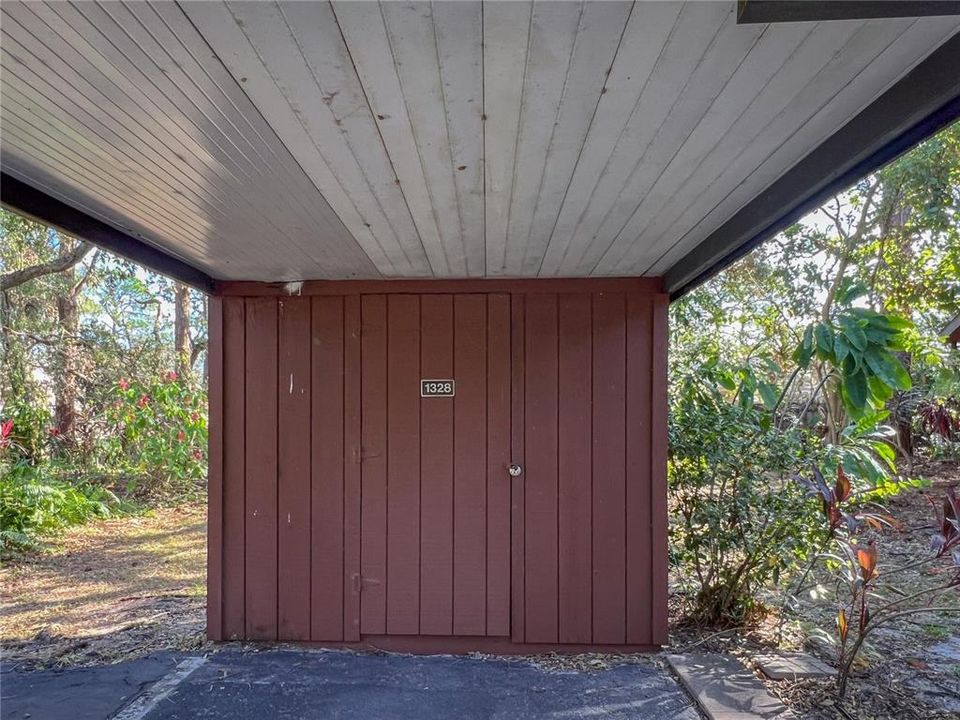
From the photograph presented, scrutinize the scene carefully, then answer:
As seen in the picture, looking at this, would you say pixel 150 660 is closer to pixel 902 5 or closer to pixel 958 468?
pixel 902 5

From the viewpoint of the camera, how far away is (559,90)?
54.8 inches

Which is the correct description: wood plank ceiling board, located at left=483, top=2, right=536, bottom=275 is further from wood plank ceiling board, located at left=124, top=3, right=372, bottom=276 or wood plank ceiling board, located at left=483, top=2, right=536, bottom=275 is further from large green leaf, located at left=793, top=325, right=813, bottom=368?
large green leaf, located at left=793, top=325, right=813, bottom=368

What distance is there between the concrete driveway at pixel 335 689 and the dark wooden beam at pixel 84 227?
6.41 feet

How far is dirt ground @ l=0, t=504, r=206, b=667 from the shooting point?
3.38 meters

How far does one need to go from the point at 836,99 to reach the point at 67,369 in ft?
26.8

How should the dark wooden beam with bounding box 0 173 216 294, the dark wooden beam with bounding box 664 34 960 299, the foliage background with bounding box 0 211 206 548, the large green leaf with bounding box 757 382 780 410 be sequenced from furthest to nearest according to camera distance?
1. the foliage background with bounding box 0 211 206 548
2. the large green leaf with bounding box 757 382 780 410
3. the dark wooden beam with bounding box 0 173 216 294
4. the dark wooden beam with bounding box 664 34 960 299

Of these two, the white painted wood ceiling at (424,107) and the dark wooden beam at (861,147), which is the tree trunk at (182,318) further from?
the dark wooden beam at (861,147)

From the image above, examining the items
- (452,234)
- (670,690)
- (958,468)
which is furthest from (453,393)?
(958,468)

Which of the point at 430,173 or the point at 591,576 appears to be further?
the point at 591,576

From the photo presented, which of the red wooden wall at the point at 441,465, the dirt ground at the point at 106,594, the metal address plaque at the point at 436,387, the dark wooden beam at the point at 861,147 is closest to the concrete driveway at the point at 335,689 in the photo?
the red wooden wall at the point at 441,465

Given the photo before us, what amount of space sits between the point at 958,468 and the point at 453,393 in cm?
854

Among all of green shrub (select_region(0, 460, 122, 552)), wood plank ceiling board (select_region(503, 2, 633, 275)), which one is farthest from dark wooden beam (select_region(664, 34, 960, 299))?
green shrub (select_region(0, 460, 122, 552))

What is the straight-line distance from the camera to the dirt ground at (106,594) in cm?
338

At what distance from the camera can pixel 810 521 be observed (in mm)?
3283
